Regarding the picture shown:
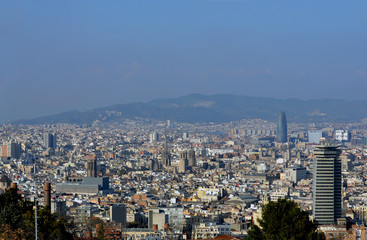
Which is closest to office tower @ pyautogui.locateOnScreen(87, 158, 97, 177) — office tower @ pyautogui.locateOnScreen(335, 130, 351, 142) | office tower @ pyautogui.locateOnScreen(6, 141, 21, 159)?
office tower @ pyautogui.locateOnScreen(6, 141, 21, 159)

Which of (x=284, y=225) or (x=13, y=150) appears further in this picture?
(x=13, y=150)

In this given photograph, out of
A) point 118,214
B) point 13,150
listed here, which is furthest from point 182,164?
point 118,214

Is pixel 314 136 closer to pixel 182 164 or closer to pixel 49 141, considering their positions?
pixel 49 141

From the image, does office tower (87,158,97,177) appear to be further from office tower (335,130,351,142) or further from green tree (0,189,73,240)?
office tower (335,130,351,142)

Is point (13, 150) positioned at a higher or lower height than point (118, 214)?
higher

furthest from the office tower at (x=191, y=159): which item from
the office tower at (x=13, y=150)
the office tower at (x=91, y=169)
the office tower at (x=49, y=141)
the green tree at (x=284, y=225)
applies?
the green tree at (x=284, y=225)

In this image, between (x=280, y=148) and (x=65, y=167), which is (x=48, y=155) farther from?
(x=280, y=148)

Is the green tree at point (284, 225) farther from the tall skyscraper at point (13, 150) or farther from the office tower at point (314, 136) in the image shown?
the office tower at point (314, 136)
